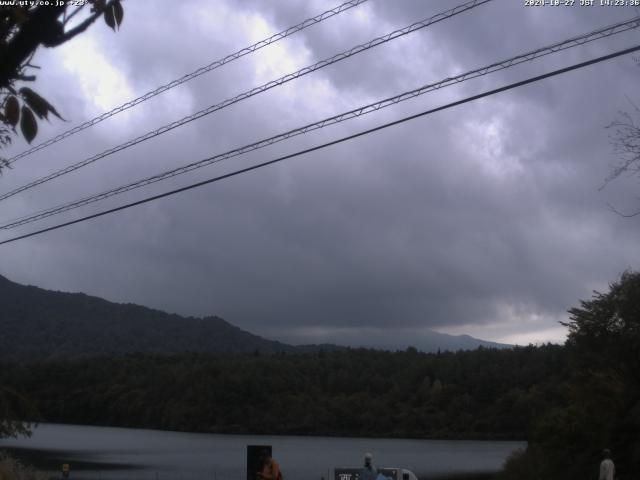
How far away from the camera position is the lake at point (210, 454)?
6105 cm

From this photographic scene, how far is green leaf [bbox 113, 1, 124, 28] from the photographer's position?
4258 mm

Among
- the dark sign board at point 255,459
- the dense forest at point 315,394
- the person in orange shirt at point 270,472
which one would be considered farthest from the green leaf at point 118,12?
the dense forest at point 315,394

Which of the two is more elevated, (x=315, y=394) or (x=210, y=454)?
(x=315, y=394)

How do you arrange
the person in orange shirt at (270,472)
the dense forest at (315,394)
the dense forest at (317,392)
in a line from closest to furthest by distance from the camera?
the person in orange shirt at (270,472), the dense forest at (317,392), the dense forest at (315,394)

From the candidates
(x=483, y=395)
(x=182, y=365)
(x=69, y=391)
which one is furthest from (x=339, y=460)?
(x=182, y=365)

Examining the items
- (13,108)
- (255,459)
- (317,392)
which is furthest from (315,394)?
(13,108)

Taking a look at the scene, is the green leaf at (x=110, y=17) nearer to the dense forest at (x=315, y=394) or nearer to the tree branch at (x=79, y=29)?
the tree branch at (x=79, y=29)

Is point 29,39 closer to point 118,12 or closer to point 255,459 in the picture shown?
point 118,12

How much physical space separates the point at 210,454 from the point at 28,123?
275ft

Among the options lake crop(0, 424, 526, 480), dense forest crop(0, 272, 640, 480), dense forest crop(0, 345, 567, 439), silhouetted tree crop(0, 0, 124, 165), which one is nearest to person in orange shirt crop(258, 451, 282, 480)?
silhouetted tree crop(0, 0, 124, 165)

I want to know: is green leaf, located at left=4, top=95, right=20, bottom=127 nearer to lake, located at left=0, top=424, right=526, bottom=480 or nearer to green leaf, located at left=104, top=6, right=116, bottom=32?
green leaf, located at left=104, top=6, right=116, bottom=32

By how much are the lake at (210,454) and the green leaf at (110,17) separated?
142ft

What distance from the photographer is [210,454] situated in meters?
84.6

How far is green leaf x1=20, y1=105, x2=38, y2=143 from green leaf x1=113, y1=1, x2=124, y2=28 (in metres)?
0.65
